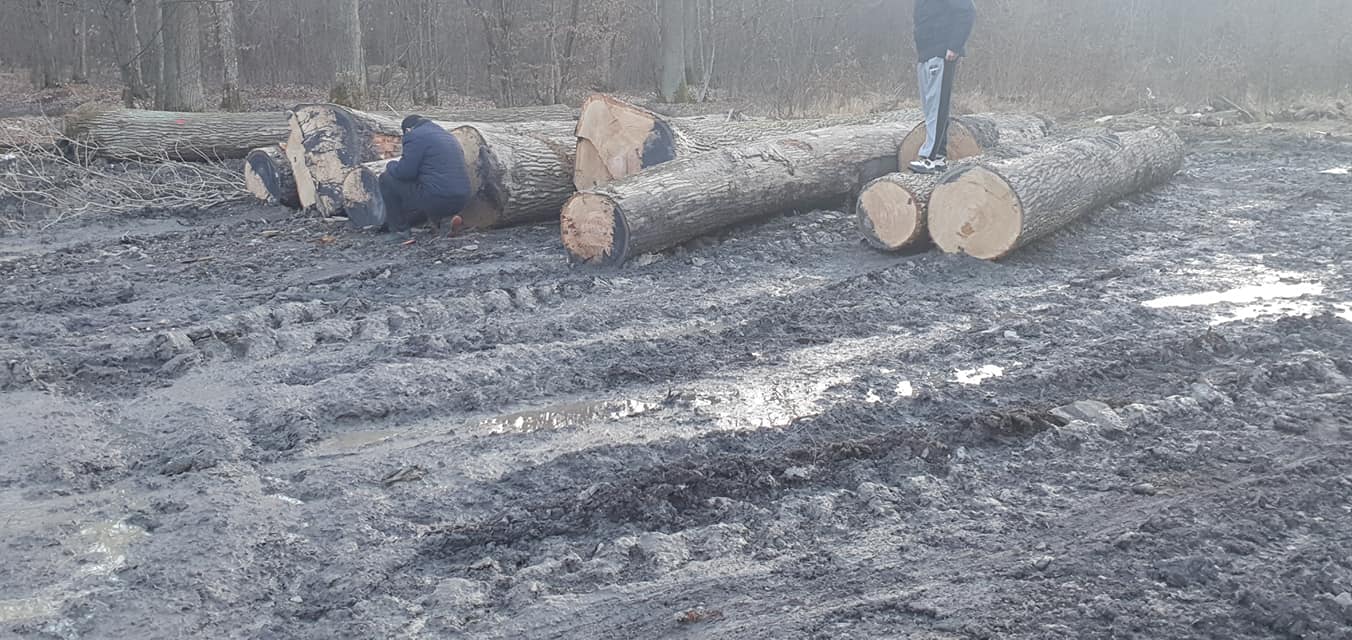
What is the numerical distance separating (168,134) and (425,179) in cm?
530

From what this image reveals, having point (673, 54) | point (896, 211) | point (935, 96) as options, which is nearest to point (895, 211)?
point (896, 211)

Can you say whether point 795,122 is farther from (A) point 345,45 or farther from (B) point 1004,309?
(A) point 345,45

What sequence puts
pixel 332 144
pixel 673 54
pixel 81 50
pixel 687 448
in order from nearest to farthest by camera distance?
1. pixel 687 448
2. pixel 332 144
3. pixel 673 54
4. pixel 81 50

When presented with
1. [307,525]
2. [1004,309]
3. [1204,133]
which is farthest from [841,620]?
[1204,133]

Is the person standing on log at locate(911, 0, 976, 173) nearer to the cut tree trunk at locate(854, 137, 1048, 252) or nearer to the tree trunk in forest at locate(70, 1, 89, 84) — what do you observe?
the cut tree trunk at locate(854, 137, 1048, 252)

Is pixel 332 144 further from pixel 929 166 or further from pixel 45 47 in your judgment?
pixel 45 47

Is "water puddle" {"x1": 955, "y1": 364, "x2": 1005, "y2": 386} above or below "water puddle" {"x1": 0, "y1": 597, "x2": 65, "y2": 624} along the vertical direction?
above

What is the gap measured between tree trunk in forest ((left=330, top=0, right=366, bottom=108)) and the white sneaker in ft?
34.4

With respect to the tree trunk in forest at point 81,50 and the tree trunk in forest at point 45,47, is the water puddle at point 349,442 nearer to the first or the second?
the tree trunk in forest at point 45,47

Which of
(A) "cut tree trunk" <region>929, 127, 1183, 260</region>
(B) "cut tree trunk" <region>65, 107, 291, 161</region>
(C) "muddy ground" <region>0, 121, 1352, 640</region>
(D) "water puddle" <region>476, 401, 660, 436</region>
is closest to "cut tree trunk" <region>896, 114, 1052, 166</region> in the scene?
(A) "cut tree trunk" <region>929, 127, 1183, 260</region>

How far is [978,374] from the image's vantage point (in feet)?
17.3

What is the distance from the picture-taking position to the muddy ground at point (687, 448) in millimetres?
3244

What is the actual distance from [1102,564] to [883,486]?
2.79ft

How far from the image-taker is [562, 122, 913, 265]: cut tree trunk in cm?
743
